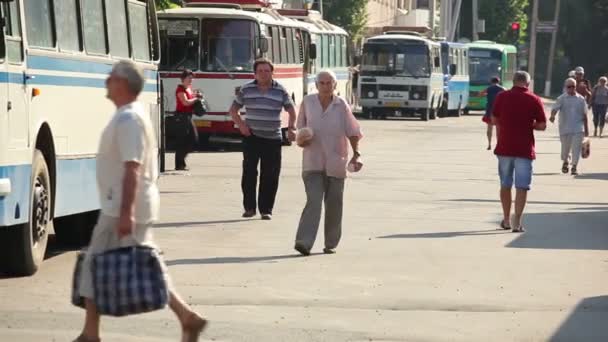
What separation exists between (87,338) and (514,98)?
1077cm

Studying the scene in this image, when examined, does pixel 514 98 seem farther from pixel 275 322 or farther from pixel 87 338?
pixel 87 338

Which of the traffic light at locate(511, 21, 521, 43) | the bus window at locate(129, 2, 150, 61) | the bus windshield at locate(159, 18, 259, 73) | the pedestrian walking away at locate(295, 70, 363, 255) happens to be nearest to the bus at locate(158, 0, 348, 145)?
the bus windshield at locate(159, 18, 259, 73)

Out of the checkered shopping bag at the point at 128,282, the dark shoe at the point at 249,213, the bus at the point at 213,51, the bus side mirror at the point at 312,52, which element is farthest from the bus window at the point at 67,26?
the bus side mirror at the point at 312,52

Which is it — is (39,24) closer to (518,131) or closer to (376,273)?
(376,273)

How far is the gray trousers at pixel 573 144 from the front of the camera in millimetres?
29625

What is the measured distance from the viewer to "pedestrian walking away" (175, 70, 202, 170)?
27469 mm

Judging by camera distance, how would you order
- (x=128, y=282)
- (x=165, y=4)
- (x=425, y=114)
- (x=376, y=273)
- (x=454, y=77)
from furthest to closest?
1. (x=454, y=77)
2. (x=425, y=114)
3. (x=165, y=4)
4. (x=376, y=273)
5. (x=128, y=282)

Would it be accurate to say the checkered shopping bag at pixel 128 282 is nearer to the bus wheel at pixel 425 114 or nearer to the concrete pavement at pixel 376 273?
the concrete pavement at pixel 376 273

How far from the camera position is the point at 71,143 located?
14336mm

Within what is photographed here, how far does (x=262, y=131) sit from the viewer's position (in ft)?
62.2

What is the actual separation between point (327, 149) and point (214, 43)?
18905 mm

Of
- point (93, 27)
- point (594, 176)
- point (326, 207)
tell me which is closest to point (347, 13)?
point (594, 176)

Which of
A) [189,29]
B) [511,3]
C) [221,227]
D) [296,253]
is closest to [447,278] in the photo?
[296,253]

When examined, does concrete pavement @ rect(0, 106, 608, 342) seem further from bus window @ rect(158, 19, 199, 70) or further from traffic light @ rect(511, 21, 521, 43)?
traffic light @ rect(511, 21, 521, 43)
